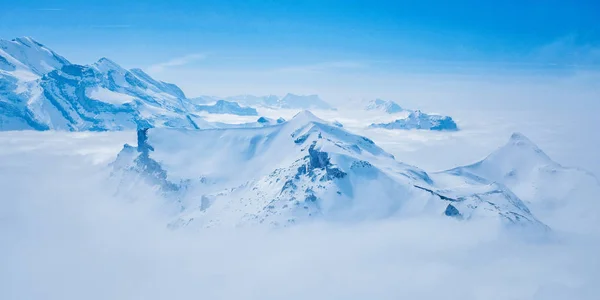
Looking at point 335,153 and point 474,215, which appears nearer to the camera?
point 474,215

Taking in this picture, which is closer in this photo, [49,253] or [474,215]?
[474,215]

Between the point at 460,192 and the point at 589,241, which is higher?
the point at 460,192

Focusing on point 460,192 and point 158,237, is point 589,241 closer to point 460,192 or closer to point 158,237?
point 460,192

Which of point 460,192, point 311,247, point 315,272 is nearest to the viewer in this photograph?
point 315,272

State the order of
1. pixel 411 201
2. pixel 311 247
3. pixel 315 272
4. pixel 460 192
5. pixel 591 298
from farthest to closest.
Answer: pixel 460 192 → pixel 411 201 → pixel 311 247 → pixel 315 272 → pixel 591 298

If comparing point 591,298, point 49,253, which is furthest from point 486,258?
point 49,253

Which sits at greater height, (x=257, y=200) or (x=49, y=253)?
(x=257, y=200)

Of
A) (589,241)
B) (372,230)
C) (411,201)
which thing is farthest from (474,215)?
(589,241)

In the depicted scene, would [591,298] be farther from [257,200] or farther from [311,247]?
[257,200]

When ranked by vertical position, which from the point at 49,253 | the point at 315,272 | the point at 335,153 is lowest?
the point at 49,253
